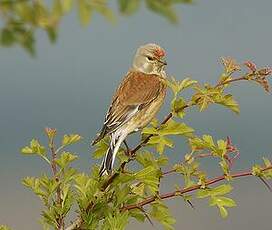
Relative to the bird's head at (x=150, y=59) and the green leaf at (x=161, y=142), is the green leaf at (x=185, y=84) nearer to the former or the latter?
the green leaf at (x=161, y=142)

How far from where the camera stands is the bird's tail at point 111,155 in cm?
299

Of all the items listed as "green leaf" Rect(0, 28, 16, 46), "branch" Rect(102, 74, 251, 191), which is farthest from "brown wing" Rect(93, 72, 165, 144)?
"green leaf" Rect(0, 28, 16, 46)

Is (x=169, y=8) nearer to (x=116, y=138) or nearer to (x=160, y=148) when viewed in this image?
(x=160, y=148)

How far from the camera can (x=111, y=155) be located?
314 centimetres

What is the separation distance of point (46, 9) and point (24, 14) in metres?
0.05

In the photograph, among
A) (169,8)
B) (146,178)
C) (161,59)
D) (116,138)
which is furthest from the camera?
(161,59)

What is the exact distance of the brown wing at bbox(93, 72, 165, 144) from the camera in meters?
3.85

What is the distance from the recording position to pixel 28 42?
1588 mm

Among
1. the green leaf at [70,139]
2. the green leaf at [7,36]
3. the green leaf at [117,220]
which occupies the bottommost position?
the green leaf at [7,36]

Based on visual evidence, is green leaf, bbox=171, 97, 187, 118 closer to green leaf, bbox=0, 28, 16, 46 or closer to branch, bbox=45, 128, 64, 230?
branch, bbox=45, 128, 64, 230

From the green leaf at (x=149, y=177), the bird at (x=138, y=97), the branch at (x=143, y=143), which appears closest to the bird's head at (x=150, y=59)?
the bird at (x=138, y=97)

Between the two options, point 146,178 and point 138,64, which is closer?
point 146,178

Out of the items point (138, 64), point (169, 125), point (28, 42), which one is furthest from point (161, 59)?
point (28, 42)

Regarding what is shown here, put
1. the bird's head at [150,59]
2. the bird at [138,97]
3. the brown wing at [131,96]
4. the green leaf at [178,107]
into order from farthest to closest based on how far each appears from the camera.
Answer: the bird's head at [150,59], the brown wing at [131,96], the bird at [138,97], the green leaf at [178,107]
